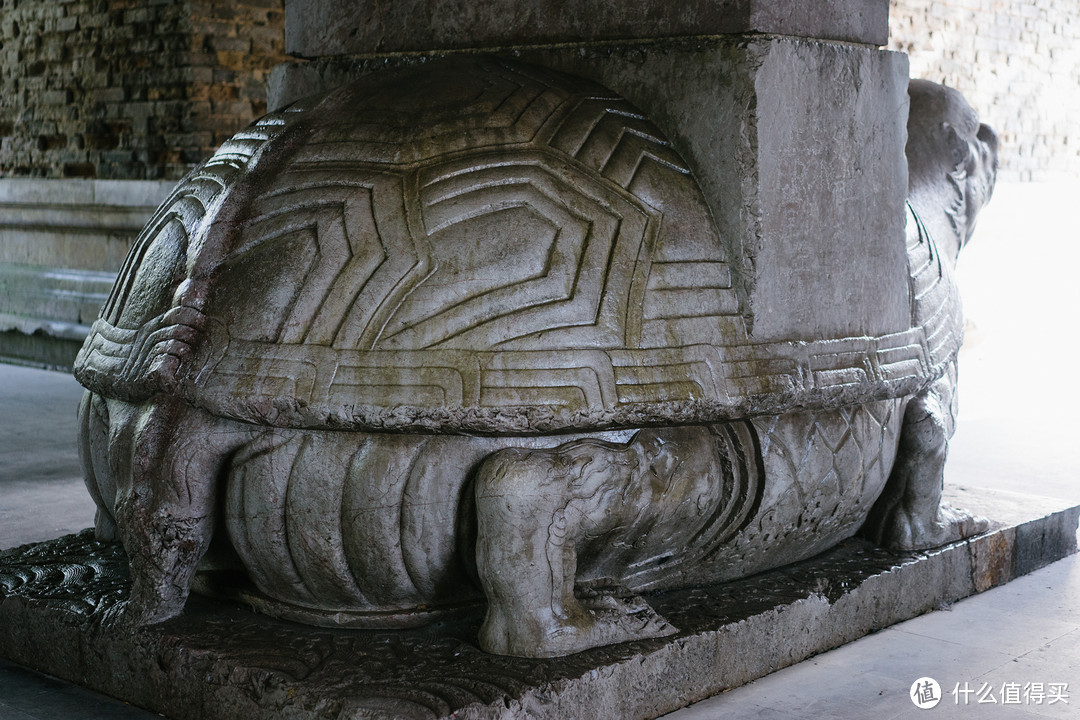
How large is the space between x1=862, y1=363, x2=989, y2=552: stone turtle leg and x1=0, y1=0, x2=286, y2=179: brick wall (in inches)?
221

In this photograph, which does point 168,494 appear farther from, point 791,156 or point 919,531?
point 919,531

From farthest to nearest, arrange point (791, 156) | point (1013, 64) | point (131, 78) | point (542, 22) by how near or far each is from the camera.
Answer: point (1013, 64) → point (131, 78) → point (542, 22) → point (791, 156)

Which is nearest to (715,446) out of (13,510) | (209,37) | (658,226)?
(658,226)

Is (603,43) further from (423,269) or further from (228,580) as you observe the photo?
(228,580)

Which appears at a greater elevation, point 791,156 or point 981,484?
point 791,156

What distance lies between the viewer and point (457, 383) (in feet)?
8.25

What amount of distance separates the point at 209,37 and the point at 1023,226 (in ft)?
21.4

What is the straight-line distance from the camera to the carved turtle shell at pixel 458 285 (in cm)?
254

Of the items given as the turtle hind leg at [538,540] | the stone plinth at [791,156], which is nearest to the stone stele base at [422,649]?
the turtle hind leg at [538,540]

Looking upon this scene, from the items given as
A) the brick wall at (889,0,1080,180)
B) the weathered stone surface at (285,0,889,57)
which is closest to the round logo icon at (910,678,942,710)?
the weathered stone surface at (285,0,889,57)

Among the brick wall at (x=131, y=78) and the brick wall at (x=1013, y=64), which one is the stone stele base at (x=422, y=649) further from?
the brick wall at (x=1013, y=64)

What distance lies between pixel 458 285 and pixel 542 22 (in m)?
0.89

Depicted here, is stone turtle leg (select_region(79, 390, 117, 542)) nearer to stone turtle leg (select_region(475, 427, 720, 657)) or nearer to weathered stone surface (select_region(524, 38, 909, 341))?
stone turtle leg (select_region(475, 427, 720, 657))

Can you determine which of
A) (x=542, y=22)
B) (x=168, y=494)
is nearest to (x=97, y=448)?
(x=168, y=494)
